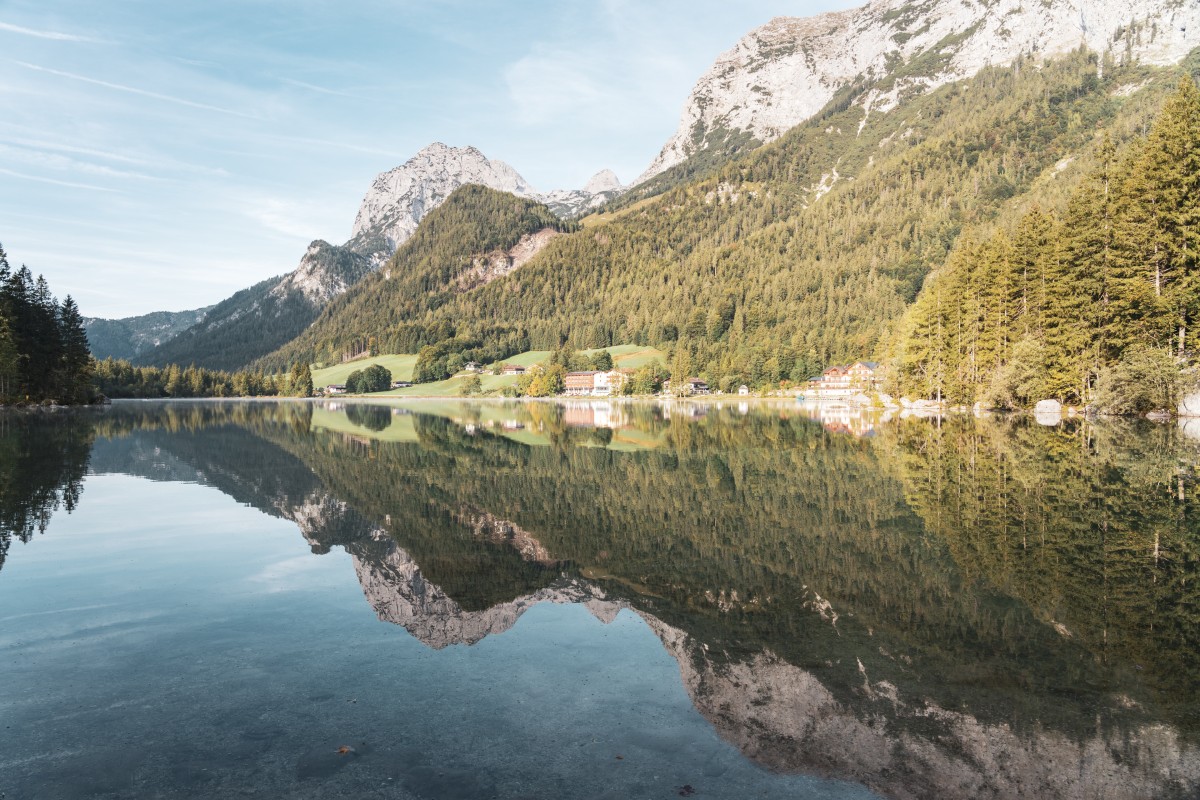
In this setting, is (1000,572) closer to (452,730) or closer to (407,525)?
(452,730)

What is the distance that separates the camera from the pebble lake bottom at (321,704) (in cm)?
597

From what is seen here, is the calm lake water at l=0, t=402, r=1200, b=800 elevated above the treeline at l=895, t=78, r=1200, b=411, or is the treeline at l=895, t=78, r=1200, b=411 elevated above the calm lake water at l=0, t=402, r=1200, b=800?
the treeline at l=895, t=78, r=1200, b=411

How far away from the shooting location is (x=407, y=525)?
1742 centimetres

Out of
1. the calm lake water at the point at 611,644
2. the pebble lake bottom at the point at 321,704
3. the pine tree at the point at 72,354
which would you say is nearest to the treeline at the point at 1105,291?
the calm lake water at the point at 611,644

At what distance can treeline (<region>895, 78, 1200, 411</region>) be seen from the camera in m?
46.1

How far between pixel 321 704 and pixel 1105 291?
60.1 meters

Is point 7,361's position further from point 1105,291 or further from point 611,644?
point 1105,291

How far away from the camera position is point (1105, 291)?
167 ft

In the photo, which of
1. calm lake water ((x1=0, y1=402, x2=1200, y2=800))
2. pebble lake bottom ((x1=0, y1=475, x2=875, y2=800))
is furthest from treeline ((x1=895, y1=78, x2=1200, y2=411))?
pebble lake bottom ((x1=0, y1=475, x2=875, y2=800))

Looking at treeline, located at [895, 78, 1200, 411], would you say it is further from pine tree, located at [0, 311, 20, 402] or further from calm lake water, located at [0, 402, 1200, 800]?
pine tree, located at [0, 311, 20, 402]

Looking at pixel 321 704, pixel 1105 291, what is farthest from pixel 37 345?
pixel 1105 291

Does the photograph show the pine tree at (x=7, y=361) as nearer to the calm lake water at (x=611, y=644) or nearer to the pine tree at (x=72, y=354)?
the pine tree at (x=72, y=354)

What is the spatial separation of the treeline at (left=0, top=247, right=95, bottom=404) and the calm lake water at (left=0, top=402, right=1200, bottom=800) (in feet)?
276

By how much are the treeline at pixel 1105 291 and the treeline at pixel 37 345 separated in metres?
107
